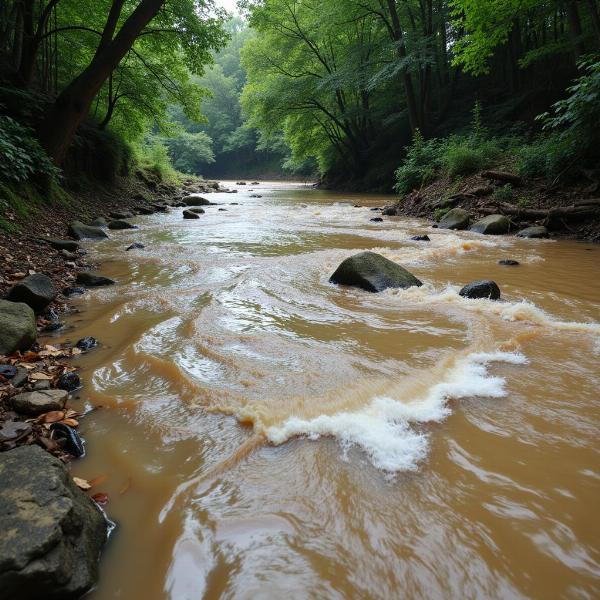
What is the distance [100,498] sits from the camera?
1852 millimetres

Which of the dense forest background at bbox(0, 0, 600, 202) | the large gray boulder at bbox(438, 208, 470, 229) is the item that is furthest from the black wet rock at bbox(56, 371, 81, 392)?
the large gray boulder at bbox(438, 208, 470, 229)

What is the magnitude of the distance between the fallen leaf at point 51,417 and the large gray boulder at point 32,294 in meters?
2.09

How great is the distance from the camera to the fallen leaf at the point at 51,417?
2.38 m

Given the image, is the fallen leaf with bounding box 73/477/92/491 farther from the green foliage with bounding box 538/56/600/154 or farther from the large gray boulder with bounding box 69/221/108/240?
the green foliage with bounding box 538/56/600/154

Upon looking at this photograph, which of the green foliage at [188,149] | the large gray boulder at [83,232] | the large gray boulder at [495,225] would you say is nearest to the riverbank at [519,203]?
the large gray boulder at [495,225]

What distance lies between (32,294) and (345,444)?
11.9 feet

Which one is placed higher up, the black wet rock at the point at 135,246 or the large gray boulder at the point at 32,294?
the large gray boulder at the point at 32,294

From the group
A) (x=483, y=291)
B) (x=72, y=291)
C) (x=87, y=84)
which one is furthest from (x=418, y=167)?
(x=72, y=291)

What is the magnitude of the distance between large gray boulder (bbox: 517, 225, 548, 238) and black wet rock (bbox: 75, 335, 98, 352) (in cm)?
873

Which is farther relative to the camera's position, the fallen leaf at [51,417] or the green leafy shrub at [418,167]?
the green leafy shrub at [418,167]

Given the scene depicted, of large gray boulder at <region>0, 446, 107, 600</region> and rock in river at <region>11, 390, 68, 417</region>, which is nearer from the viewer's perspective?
large gray boulder at <region>0, 446, 107, 600</region>

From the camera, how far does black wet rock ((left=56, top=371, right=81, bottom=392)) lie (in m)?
2.78

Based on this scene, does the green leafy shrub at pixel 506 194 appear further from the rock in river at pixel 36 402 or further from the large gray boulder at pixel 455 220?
the rock in river at pixel 36 402

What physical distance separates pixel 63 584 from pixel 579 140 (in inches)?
419
